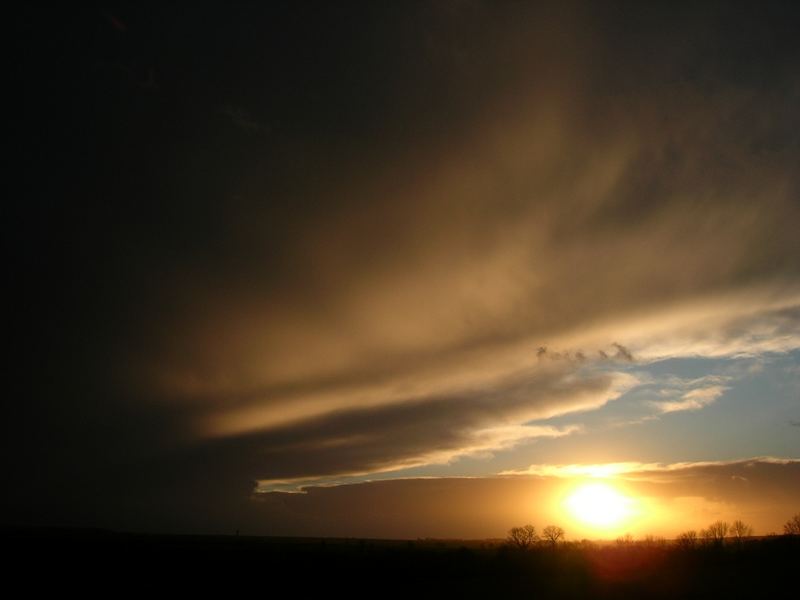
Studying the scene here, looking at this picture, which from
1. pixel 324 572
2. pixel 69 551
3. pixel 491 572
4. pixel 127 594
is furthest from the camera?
pixel 69 551

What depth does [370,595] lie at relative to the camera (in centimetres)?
6431

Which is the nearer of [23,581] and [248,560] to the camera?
[23,581]

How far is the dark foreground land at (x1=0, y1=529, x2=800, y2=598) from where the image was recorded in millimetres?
61531

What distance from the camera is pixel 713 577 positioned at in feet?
236

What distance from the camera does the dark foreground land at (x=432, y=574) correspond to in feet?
202

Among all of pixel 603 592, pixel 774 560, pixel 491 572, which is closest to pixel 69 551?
pixel 491 572

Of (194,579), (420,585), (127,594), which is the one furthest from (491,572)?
(127,594)

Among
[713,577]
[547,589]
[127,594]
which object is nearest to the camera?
[127,594]

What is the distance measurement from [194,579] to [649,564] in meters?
73.8

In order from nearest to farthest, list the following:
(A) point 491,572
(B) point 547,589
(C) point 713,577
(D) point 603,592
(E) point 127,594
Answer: (E) point 127,594, (D) point 603,592, (B) point 547,589, (C) point 713,577, (A) point 491,572

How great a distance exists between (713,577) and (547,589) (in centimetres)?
2468

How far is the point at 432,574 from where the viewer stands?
83188mm

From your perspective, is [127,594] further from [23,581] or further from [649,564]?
[649,564]

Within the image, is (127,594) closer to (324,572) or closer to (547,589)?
(324,572)
